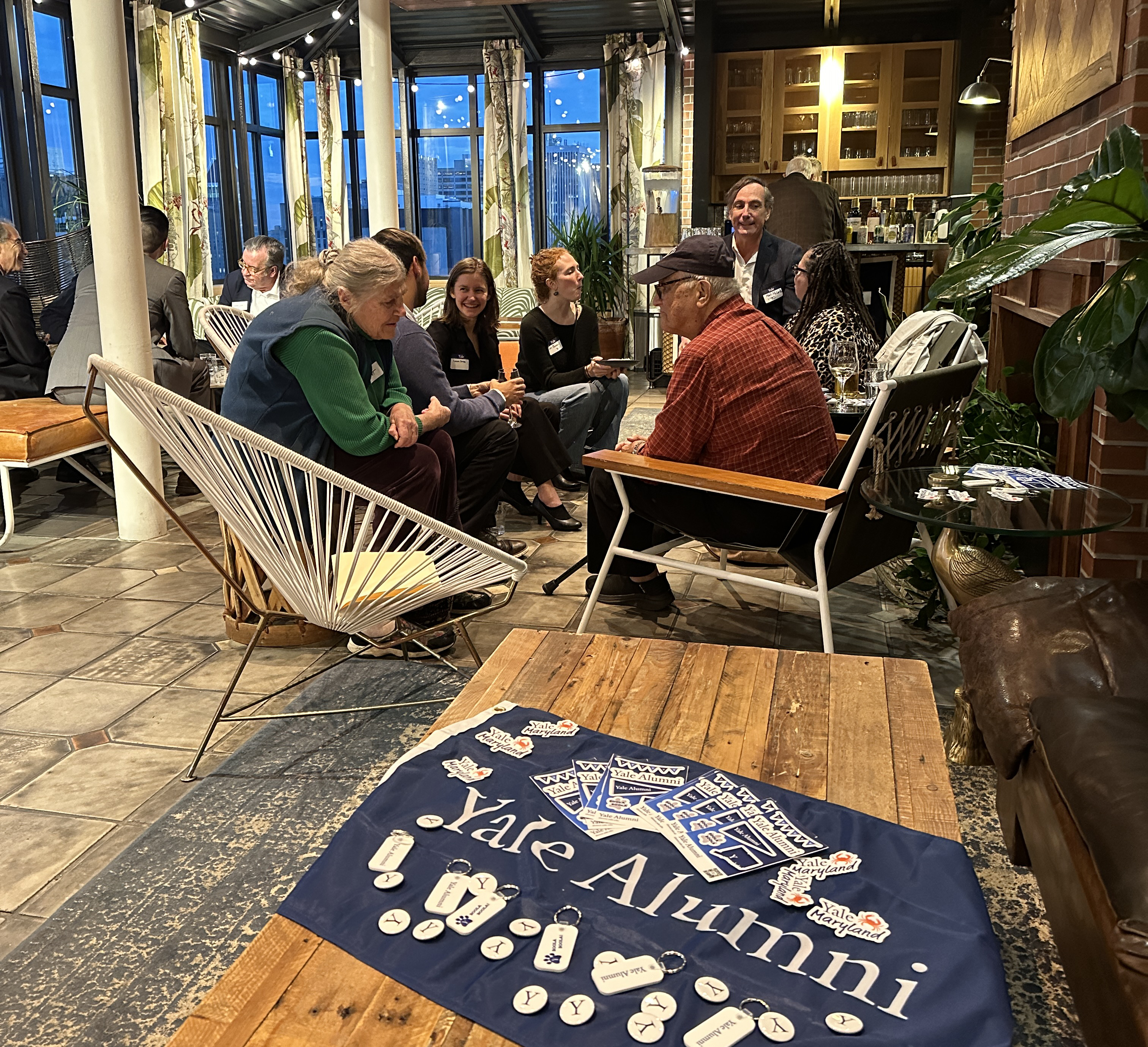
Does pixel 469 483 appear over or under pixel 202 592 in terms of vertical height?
over

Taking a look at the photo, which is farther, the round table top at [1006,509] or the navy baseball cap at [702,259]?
the navy baseball cap at [702,259]

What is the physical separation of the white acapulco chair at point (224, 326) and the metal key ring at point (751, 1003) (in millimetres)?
4168

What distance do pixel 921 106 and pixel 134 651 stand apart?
28.9 ft

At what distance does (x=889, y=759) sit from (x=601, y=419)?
11.8 feet

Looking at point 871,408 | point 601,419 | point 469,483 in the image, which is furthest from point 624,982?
point 601,419

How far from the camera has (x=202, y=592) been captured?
3709 millimetres

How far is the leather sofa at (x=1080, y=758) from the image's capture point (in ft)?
4.29

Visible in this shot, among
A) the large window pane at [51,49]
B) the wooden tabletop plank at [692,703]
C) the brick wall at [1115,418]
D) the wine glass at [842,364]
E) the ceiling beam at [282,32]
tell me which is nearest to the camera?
the wooden tabletop plank at [692,703]

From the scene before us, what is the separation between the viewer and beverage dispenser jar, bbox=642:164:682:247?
8.34 metres

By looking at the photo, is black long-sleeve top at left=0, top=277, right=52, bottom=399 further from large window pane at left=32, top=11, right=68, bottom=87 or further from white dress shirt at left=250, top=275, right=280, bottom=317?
large window pane at left=32, top=11, right=68, bottom=87

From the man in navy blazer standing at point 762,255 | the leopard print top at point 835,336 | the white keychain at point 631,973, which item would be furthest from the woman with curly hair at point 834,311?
the white keychain at point 631,973

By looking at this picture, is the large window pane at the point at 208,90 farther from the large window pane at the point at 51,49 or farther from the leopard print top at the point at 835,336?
the leopard print top at the point at 835,336

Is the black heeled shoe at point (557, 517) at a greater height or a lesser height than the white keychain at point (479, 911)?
lesser

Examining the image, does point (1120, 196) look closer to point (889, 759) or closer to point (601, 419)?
point (889, 759)
